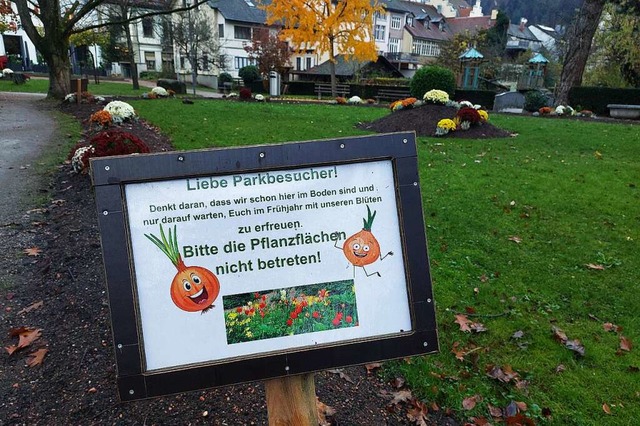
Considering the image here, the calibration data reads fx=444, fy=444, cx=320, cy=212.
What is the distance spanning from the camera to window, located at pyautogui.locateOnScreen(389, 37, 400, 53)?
2862 inches

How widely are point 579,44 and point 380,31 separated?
53443 millimetres

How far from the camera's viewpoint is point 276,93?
3494 cm

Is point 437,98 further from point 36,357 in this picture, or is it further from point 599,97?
point 36,357

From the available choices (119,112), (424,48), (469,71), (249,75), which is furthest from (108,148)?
(424,48)

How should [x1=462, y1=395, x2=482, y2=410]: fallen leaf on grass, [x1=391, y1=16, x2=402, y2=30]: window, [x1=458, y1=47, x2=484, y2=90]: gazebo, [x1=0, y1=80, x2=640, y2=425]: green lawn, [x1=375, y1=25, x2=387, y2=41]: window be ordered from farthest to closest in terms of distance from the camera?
[x1=391, y1=16, x2=402, y2=30]: window, [x1=375, y1=25, x2=387, y2=41]: window, [x1=458, y1=47, x2=484, y2=90]: gazebo, [x1=0, y1=80, x2=640, y2=425]: green lawn, [x1=462, y1=395, x2=482, y2=410]: fallen leaf on grass

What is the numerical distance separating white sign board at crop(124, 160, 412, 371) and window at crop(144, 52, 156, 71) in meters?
61.5

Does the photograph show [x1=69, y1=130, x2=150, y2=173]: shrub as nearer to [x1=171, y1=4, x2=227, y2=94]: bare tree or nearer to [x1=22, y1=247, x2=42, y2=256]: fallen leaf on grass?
[x1=22, y1=247, x2=42, y2=256]: fallen leaf on grass

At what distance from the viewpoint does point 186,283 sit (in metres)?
1.77

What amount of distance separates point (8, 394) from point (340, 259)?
2437mm

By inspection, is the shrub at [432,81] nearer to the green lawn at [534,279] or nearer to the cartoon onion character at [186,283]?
the green lawn at [534,279]

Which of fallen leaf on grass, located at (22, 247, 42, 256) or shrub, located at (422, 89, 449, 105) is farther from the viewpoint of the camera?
shrub, located at (422, 89, 449, 105)

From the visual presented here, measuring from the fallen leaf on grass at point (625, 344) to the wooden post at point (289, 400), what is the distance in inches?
120

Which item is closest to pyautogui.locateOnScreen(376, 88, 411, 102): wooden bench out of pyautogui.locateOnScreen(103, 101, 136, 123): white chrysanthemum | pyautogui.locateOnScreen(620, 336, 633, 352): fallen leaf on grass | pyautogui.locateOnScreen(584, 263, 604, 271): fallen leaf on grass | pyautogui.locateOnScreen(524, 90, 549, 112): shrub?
pyautogui.locateOnScreen(524, 90, 549, 112): shrub

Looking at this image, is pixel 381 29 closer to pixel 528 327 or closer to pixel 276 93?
pixel 276 93
